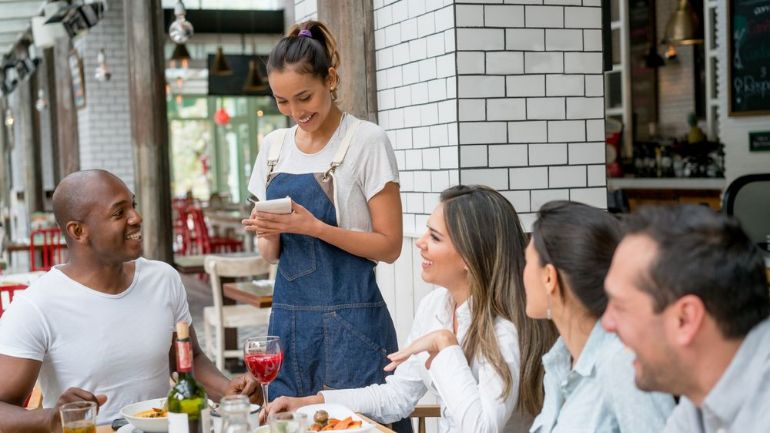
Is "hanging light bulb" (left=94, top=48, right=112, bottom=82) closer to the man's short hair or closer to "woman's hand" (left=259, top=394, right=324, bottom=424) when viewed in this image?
"woman's hand" (left=259, top=394, right=324, bottom=424)

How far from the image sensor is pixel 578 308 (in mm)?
2008

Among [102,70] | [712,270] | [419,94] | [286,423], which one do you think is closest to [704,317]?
[712,270]

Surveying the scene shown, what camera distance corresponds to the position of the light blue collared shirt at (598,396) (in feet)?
5.98

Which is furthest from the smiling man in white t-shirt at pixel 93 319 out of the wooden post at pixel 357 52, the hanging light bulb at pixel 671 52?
the hanging light bulb at pixel 671 52

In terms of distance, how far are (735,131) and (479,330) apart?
24.5 feet

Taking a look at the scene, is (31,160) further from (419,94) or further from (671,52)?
(419,94)

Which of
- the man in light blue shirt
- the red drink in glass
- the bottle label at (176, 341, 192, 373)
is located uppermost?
the man in light blue shirt

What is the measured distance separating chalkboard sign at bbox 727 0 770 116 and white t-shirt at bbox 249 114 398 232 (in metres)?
6.84

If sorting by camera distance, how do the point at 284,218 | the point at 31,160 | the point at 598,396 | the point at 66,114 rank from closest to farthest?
1. the point at 598,396
2. the point at 284,218
3. the point at 66,114
4. the point at 31,160

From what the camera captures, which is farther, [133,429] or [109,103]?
[109,103]

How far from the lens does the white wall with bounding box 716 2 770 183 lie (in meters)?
8.94

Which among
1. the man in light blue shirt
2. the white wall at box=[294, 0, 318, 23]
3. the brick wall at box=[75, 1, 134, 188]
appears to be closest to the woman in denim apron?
the man in light blue shirt

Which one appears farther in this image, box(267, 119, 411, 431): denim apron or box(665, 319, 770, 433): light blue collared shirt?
box(267, 119, 411, 431): denim apron

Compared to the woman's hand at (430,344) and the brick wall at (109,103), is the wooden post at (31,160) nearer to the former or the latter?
the brick wall at (109,103)
